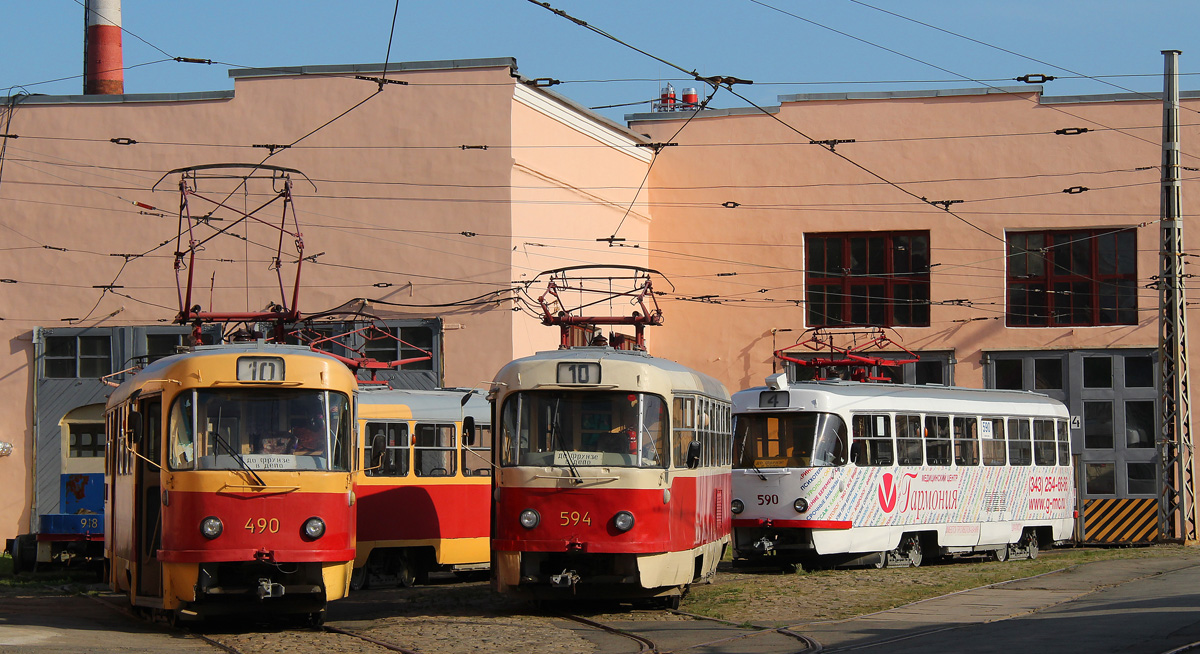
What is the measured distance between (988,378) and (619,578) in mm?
21131

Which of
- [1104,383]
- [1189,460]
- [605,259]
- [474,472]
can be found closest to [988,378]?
[1104,383]

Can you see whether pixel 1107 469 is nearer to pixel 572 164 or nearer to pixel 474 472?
pixel 572 164

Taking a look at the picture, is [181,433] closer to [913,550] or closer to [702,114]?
[913,550]

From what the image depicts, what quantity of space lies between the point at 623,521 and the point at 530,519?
0.94 metres

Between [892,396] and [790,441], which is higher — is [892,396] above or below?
above

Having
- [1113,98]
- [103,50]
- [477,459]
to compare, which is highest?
[103,50]

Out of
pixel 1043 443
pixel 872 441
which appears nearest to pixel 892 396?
pixel 872 441

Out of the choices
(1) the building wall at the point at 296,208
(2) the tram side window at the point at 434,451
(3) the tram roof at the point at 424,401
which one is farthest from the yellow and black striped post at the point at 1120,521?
(2) the tram side window at the point at 434,451

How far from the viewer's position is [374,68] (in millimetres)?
29703

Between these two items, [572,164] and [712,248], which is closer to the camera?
[572,164]

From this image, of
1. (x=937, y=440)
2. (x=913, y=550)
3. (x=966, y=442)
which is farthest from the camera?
(x=966, y=442)

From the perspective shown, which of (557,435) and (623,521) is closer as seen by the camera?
(623,521)

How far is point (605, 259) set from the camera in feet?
109

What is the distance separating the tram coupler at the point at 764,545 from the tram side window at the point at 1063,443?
27.0 ft
